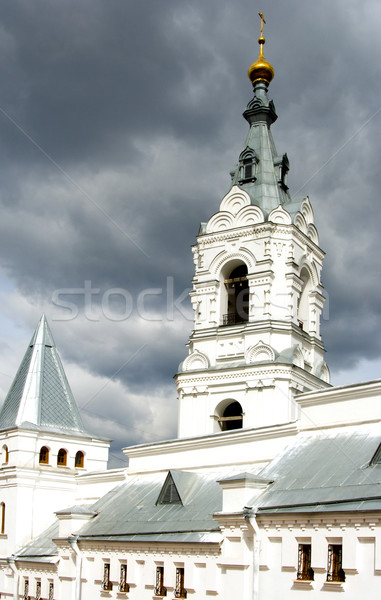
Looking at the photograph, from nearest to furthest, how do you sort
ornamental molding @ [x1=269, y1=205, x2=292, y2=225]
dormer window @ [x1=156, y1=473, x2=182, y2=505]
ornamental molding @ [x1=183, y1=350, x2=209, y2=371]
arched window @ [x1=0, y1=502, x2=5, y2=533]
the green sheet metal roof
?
the green sheet metal roof → dormer window @ [x1=156, y1=473, x2=182, y2=505] → arched window @ [x1=0, y1=502, x2=5, y2=533] → ornamental molding @ [x1=183, y1=350, x2=209, y2=371] → ornamental molding @ [x1=269, y1=205, x2=292, y2=225]

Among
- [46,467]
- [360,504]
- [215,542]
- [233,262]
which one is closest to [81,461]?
[46,467]

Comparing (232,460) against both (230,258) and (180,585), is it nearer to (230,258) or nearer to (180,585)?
(180,585)

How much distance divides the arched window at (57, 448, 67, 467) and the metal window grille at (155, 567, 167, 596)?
474 inches

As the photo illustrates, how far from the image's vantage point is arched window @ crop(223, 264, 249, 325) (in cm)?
3080

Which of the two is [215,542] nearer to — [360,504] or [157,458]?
[360,504]

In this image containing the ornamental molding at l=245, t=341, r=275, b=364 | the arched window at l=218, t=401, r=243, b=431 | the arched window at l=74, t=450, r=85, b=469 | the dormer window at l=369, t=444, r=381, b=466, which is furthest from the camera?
the arched window at l=74, t=450, r=85, b=469

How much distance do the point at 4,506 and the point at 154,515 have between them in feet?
34.8

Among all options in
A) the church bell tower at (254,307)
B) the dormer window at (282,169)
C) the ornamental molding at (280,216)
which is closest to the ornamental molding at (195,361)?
the church bell tower at (254,307)

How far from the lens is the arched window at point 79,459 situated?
32259 millimetres

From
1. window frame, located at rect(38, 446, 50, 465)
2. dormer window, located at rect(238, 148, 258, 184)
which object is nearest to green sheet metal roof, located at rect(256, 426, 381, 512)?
window frame, located at rect(38, 446, 50, 465)

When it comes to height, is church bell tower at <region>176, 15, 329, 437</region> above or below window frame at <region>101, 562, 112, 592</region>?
above

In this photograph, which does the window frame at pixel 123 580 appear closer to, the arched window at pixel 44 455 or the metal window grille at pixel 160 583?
the metal window grille at pixel 160 583

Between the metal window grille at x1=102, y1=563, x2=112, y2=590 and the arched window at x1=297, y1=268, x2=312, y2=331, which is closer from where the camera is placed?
the metal window grille at x1=102, y1=563, x2=112, y2=590

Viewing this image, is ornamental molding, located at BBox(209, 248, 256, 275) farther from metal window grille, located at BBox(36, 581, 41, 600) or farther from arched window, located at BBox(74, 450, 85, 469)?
metal window grille, located at BBox(36, 581, 41, 600)
